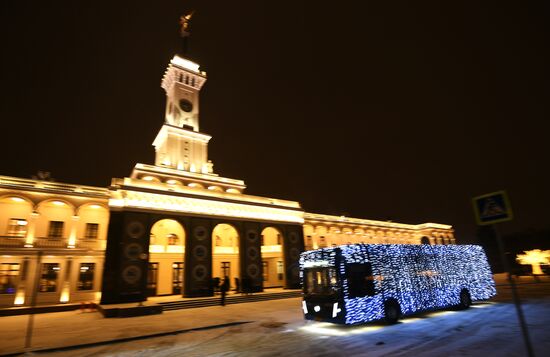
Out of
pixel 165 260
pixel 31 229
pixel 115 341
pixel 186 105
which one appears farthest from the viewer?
pixel 186 105

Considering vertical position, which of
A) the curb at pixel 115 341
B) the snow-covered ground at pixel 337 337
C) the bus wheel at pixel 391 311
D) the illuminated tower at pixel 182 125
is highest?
the illuminated tower at pixel 182 125

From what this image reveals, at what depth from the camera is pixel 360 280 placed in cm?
1184

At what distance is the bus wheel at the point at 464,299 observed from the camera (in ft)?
48.8

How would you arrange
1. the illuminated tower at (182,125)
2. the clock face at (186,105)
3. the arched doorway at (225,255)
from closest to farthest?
the arched doorway at (225,255), the illuminated tower at (182,125), the clock face at (186,105)

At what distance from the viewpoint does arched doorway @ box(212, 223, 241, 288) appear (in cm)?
3117

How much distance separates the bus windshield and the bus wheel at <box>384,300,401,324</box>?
2341 millimetres

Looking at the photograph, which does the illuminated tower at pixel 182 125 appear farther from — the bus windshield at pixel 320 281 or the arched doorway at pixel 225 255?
the bus windshield at pixel 320 281

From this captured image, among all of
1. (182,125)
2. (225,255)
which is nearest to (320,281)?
(225,255)

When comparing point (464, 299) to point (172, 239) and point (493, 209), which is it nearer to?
point (493, 209)

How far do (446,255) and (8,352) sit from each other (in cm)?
1795

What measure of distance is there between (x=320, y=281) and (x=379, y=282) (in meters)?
2.30

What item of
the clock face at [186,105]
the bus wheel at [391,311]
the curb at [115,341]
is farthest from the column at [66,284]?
the bus wheel at [391,311]

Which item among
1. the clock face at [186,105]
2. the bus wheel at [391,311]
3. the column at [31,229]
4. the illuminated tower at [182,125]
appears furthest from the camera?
the clock face at [186,105]

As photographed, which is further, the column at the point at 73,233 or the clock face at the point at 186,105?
the clock face at the point at 186,105
